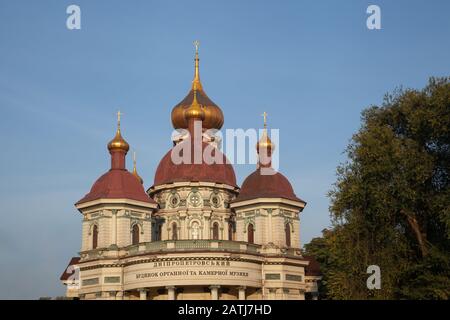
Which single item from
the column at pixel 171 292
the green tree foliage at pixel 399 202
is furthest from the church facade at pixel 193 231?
the green tree foliage at pixel 399 202

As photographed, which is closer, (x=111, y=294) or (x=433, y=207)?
(x=433, y=207)

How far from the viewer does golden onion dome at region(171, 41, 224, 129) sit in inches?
2717

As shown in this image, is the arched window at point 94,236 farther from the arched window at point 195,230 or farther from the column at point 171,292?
the column at point 171,292

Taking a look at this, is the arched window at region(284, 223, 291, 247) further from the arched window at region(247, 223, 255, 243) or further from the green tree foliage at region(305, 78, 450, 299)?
the green tree foliage at region(305, 78, 450, 299)

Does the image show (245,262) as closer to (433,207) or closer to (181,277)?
(181,277)

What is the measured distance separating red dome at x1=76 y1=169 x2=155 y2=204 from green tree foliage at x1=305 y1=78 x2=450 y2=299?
89.8ft

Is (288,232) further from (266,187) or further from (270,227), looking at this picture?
(266,187)

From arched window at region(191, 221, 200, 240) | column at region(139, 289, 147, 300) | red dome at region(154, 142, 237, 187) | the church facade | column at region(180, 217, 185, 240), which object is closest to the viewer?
the church facade

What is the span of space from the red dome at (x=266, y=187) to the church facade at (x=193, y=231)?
10cm

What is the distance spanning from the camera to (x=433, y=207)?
105 feet

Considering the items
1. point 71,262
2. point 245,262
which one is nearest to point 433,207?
point 245,262

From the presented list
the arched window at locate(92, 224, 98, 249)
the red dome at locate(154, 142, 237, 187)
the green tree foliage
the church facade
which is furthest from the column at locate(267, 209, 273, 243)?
the green tree foliage

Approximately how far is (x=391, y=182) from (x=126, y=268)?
2759 cm

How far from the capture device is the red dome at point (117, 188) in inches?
2347
